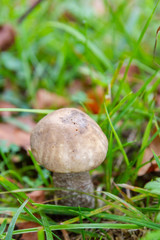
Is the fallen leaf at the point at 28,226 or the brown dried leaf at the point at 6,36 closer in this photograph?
the fallen leaf at the point at 28,226

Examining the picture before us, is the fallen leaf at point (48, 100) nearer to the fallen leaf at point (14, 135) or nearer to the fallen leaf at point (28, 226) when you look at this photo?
the fallen leaf at point (14, 135)

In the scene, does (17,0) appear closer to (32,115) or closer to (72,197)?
(32,115)

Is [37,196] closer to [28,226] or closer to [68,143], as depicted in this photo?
[28,226]

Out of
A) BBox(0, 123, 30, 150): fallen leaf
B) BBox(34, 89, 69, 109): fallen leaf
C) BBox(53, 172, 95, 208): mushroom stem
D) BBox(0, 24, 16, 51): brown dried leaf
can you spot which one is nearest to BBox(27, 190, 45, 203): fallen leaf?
BBox(53, 172, 95, 208): mushroom stem

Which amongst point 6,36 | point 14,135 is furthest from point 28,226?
point 6,36

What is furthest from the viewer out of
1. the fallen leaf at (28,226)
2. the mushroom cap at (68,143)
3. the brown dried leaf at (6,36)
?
the brown dried leaf at (6,36)

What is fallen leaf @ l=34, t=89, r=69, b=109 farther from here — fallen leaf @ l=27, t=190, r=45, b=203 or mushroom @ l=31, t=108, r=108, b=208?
mushroom @ l=31, t=108, r=108, b=208

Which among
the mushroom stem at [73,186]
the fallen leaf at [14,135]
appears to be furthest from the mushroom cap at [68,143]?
the fallen leaf at [14,135]
